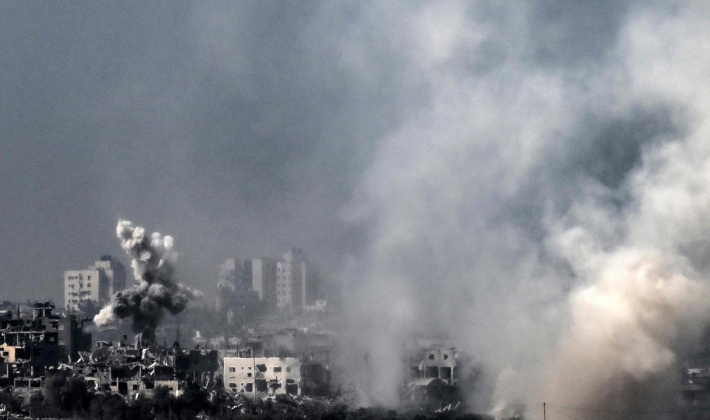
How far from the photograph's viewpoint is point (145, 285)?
3403 inches

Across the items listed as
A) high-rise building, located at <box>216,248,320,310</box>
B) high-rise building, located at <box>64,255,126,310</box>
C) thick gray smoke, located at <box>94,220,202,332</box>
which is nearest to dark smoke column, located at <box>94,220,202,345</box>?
thick gray smoke, located at <box>94,220,202,332</box>

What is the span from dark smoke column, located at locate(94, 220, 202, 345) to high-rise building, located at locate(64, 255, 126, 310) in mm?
53607

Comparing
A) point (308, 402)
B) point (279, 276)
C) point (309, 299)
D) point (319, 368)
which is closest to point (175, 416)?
point (308, 402)

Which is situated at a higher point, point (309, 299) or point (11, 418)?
point (309, 299)

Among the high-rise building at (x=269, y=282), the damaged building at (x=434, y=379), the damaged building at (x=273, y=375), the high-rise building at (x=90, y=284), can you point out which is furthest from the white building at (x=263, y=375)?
the high-rise building at (x=90, y=284)

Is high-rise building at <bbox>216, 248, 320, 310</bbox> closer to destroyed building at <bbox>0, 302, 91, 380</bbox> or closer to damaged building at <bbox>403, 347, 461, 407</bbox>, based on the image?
destroyed building at <bbox>0, 302, 91, 380</bbox>

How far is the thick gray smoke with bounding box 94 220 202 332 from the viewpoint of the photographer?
283ft

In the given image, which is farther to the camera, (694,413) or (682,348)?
(694,413)

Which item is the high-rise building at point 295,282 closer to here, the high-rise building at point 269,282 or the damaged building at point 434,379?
the high-rise building at point 269,282

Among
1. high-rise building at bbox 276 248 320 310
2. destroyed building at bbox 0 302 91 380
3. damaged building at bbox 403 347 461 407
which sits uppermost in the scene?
high-rise building at bbox 276 248 320 310

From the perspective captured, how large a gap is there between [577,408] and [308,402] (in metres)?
16.5

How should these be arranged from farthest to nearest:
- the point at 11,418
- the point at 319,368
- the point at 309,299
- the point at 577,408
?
the point at 309,299, the point at 319,368, the point at 11,418, the point at 577,408

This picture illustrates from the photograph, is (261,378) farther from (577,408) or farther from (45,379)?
(577,408)

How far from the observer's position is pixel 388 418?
65.6 m
